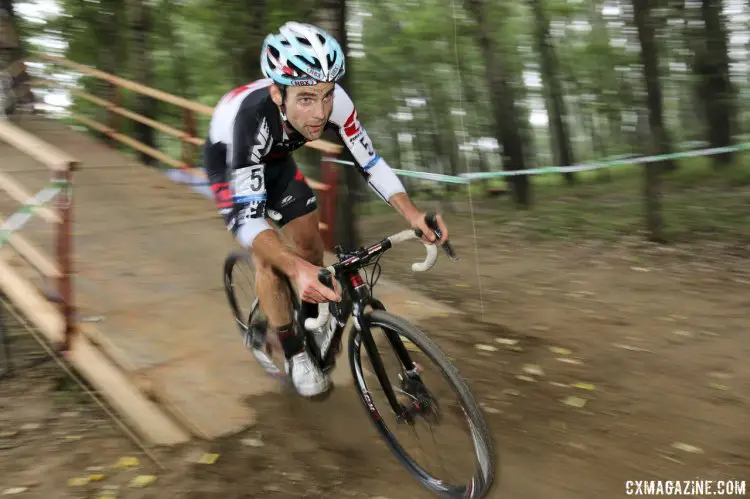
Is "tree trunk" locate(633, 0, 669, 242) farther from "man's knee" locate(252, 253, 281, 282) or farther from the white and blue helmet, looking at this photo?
the white and blue helmet

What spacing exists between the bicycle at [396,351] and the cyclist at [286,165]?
0.11m

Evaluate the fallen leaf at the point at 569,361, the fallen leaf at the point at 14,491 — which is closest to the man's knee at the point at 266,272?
the fallen leaf at the point at 14,491

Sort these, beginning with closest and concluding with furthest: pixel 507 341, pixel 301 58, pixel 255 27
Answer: pixel 301 58
pixel 507 341
pixel 255 27

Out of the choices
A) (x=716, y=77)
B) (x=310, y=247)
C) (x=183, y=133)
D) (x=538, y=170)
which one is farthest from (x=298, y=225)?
(x=716, y=77)

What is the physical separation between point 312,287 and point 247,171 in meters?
0.83

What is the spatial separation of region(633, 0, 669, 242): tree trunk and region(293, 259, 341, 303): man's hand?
6.45m

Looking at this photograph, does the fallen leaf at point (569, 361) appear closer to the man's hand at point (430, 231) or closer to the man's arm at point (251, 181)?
the man's hand at point (430, 231)

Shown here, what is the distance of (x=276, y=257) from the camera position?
290 cm

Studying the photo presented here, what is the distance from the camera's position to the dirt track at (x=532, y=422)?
3307 mm

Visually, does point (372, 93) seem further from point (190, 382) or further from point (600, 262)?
point (190, 382)

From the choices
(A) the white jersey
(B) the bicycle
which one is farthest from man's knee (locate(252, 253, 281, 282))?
(A) the white jersey

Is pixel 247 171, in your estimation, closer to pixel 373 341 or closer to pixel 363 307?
pixel 363 307

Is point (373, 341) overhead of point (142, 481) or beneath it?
overhead

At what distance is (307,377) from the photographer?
140 inches
